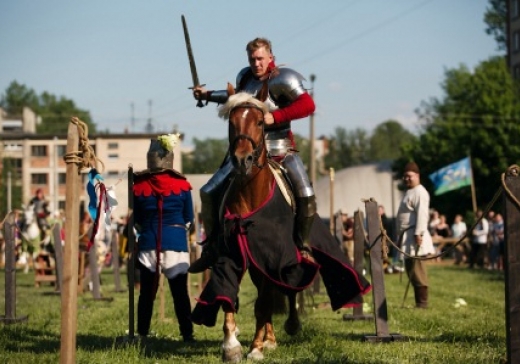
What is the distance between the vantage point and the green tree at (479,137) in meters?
67.1

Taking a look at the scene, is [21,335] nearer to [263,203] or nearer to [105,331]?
[105,331]

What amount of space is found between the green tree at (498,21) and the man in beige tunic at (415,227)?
268 feet

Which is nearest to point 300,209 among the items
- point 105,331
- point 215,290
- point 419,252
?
point 215,290

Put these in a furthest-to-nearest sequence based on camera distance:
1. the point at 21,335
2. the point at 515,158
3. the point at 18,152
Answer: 1. the point at 18,152
2. the point at 515,158
3. the point at 21,335

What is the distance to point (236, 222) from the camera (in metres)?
9.56

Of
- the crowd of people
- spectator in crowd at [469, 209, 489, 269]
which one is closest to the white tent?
the crowd of people

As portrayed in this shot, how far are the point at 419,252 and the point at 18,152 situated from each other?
112 meters

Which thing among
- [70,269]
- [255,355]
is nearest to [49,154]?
[255,355]

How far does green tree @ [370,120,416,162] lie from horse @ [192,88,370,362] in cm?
13617

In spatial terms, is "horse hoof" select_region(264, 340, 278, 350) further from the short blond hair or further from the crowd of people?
the crowd of people

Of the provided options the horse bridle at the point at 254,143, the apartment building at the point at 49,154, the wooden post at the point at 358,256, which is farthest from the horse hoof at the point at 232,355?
the apartment building at the point at 49,154

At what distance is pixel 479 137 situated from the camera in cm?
6900

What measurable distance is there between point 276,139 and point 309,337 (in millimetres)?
2262

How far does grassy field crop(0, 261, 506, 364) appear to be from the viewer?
30.6 ft
